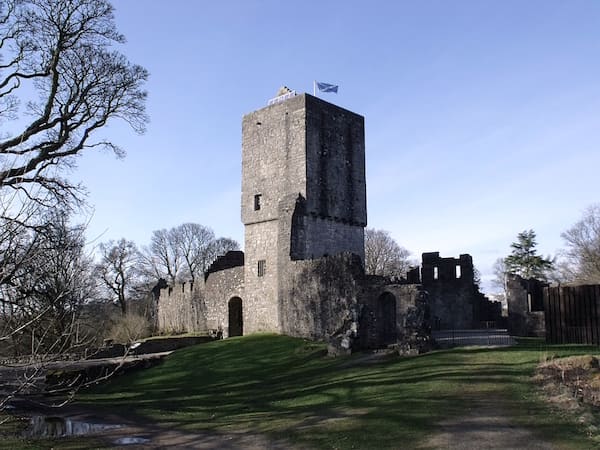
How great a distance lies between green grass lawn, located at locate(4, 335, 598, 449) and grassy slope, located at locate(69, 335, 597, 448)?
29 mm

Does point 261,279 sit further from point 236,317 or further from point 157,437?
point 157,437

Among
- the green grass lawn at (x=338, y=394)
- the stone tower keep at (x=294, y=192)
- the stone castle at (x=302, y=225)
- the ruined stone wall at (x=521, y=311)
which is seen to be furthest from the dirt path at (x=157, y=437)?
the ruined stone wall at (x=521, y=311)

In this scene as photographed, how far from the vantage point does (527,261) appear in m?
50.1

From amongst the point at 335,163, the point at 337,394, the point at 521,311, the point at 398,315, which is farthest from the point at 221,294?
the point at 337,394

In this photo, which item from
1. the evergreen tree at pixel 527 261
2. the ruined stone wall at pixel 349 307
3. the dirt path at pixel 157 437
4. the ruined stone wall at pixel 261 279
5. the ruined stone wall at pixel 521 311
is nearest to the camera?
the dirt path at pixel 157 437

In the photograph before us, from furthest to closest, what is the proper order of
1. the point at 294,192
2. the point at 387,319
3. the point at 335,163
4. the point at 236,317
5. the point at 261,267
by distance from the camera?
the point at 236,317, the point at 335,163, the point at 261,267, the point at 294,192, the point at 387,319

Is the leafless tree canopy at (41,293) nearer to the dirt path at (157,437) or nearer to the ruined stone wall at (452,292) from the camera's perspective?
the dirt path at (157,437)

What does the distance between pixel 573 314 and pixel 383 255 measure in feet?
143

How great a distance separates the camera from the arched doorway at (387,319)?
23.9 m

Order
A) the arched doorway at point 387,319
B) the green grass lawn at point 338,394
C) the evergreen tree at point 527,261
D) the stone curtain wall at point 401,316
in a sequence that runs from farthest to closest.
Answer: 1. the evergreen tree at point 527,261
2. the arched doorway at point 387,319
3. the stone curtain wall at point 401,316
4. the green grass lawn at point 338,394

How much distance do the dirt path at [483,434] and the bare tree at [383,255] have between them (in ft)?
152

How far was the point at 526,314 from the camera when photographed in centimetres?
2358

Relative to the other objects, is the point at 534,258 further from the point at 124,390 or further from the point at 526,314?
the point at 124,390

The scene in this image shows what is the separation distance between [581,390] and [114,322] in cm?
3136
